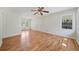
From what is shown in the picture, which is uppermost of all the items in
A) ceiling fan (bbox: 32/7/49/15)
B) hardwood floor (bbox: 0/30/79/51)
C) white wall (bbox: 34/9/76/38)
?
ceiling fan (bbox: 32/7/49/15)

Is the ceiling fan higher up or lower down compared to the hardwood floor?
higher up

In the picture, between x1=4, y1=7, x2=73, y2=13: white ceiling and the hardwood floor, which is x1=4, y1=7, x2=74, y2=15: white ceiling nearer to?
x1=4, y1=7, x2=73, y2=13: white ceiling

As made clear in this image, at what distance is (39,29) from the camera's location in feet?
7.07

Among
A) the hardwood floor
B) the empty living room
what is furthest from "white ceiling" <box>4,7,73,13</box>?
the hardwood floor

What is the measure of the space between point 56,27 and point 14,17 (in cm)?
89

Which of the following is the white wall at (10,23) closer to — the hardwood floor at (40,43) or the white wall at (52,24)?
the hardwood floor at (40,43)

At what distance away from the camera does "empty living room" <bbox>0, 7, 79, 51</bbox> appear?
203 cm

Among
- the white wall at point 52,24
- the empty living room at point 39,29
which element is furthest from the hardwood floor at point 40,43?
the white wall at point 52,24

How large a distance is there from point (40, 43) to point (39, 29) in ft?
0.98

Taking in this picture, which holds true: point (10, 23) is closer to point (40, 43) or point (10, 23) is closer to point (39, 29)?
point (39, 29)

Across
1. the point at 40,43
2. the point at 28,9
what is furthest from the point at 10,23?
the point at 40,43
